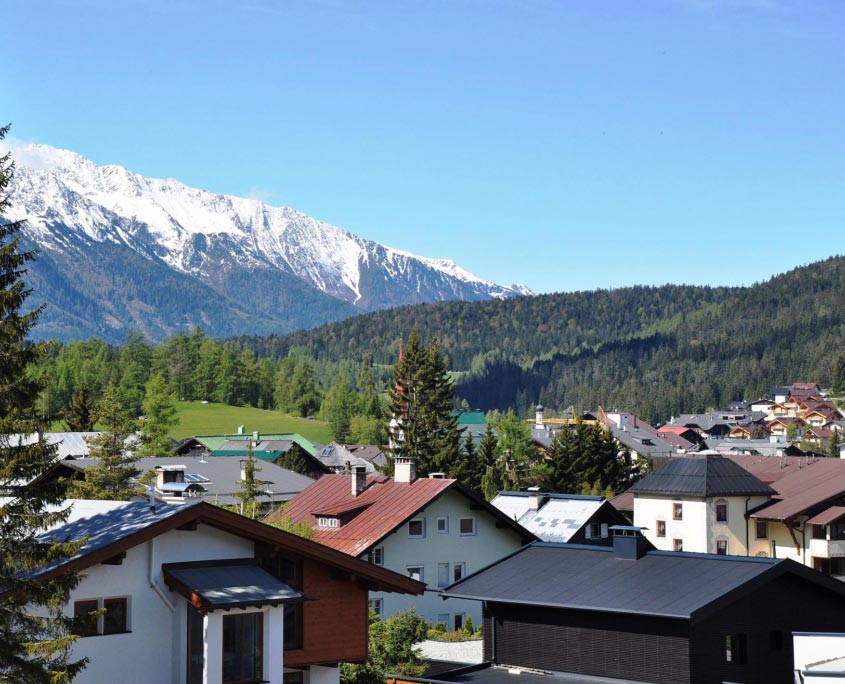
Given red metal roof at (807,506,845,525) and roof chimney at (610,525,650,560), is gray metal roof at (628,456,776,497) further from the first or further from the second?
roof chimney at (610,525,650,560)

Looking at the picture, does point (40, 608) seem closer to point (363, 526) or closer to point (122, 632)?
point (122, 632)

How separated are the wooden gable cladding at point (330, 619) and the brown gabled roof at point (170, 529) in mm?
358

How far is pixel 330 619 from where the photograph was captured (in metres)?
26.7

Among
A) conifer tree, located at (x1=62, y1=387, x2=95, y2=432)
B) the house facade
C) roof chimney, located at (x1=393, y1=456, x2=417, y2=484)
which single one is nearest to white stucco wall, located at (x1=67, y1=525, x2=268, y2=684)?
roof chimney, located at (x1=393, y1=456, x2=417, y2=484)

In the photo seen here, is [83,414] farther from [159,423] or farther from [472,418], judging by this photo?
[472,418]

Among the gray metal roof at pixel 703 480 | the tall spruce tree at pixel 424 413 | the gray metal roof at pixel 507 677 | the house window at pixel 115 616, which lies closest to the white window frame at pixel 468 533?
A: the gray metal roof at pixel 703 480

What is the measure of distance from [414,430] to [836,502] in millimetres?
34495

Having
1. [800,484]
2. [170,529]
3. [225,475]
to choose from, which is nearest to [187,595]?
[170,529]

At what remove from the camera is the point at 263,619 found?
24359mm

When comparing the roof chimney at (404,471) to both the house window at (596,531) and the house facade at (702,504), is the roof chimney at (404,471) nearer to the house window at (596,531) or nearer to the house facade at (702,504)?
the house window at (596,531)

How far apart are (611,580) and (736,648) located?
12.1ft

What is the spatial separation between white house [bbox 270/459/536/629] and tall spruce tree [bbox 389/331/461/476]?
34645 mm

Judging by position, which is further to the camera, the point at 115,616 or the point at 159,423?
the point at 159,423

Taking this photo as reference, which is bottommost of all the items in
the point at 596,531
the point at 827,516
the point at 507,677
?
the point at 507,677
